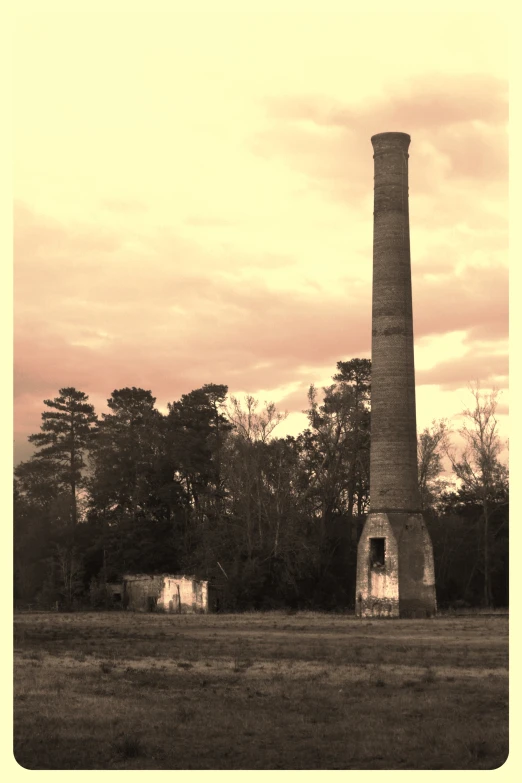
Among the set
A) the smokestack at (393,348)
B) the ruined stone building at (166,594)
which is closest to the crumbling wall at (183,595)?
the ruined stone building at (166,594)

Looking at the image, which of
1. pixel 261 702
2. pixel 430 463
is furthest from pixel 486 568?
pixel 261 702

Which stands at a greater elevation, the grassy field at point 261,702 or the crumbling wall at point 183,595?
the grassy field at point 261,702

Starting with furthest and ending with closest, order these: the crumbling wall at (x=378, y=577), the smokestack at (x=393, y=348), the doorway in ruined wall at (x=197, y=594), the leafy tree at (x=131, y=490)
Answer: the leafy tree at (x=131, y=490)
the doorway in ruined wall at (x=197, y=594)
the smokestack at (x=393, y=348)
the crumbling wall at (x=378, y=577)

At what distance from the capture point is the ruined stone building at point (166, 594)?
43219 millimetres

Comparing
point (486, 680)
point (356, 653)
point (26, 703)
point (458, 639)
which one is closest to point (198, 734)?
point (26, 703)

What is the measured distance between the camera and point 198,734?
40.5ft

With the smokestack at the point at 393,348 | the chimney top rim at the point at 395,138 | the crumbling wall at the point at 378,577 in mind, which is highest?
the chimney top rim at the point at 395,138

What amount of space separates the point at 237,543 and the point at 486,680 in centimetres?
2843

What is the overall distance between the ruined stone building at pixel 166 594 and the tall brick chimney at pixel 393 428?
8625 millimetres

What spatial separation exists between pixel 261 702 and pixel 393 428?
22791mm

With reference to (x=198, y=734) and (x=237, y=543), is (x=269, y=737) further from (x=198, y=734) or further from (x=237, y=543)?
(x=237, y=543)

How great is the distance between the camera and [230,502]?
4816cm

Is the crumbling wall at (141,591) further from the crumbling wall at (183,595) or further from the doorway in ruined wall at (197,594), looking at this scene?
the doorway in ruined wall at (197,594)

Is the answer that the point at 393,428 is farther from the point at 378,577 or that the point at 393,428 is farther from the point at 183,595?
the point at 183,595
